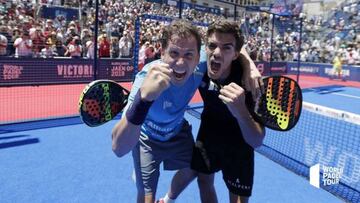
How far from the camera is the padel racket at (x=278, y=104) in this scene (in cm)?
246

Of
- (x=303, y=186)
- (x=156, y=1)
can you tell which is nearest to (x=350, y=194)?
(x=303, y=186)

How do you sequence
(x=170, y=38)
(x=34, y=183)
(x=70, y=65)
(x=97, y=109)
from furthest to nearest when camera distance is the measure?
1. (x=70, y=65)
2. (x=34, y=183)
3. (x=97, y=109)
4. (x=170, y=38)

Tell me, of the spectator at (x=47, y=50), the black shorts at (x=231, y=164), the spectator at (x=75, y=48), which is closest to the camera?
the black shorts at (x=231, y=164)

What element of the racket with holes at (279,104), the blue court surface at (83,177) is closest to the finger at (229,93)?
the racket with holes at (279,104)

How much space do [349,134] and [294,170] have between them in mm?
2546

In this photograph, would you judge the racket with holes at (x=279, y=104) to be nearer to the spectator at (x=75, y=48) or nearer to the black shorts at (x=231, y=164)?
the black shorts at (x=231, y=164)

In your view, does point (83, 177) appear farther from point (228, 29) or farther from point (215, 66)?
point (228, 29)

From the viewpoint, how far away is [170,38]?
7.59 feet

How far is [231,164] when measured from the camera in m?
2.83

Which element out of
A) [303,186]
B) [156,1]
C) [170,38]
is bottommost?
[303,186]

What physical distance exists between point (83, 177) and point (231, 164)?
2.80m

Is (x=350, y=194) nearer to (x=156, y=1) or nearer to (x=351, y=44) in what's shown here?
(x=156, y=1)

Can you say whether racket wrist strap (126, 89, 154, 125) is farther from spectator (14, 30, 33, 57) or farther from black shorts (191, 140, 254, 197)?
spectator (14, 30, 33, 57)

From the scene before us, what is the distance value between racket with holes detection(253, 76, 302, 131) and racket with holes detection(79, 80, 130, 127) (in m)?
1.02
